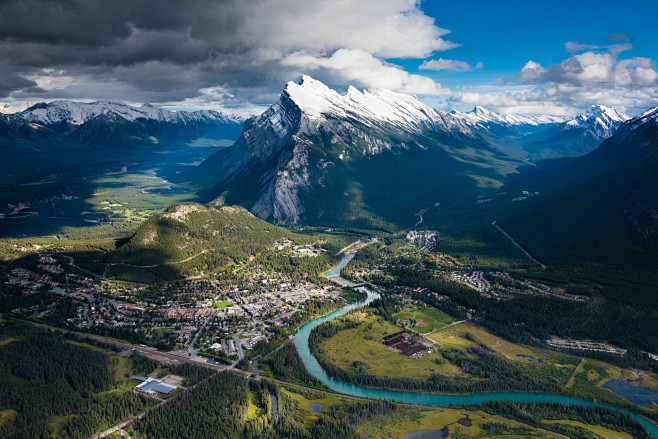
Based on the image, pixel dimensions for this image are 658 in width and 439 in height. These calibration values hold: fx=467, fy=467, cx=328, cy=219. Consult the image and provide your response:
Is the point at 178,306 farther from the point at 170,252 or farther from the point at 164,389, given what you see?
the point at 164,389

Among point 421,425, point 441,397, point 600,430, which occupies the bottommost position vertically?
point 421,425

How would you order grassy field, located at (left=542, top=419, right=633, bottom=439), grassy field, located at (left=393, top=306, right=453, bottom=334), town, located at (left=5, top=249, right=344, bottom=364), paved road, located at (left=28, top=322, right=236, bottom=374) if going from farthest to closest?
grassy field, located at (left=393, top=306, right=453, bottom=334), town, located at (left=5, top=249, right=344, bottom=364), paved road, located at (left=28, top=322, right=236, bottom=374), grassy field, located at (left=542, top=419, right=633, bottom=439)

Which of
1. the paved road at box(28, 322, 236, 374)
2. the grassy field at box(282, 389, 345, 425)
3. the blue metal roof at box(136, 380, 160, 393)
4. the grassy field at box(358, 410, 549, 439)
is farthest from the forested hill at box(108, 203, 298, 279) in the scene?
the grassy field at box(358, 410, 549, 439)

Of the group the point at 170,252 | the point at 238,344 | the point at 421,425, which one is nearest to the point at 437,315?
the point at 421,425

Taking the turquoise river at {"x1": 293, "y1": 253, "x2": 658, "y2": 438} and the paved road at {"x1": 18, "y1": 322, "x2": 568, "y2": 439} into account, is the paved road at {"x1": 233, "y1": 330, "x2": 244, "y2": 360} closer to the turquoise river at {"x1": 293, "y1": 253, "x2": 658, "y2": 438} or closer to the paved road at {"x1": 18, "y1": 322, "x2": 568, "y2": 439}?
the paved road at {"x1": 18, "y1": 322, "x2": 568, "y2": 439}

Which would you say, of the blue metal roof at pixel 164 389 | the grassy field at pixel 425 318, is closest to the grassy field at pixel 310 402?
the blue metal roof at pixel 164 389

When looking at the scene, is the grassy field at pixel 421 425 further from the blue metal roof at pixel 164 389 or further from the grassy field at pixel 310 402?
the blue metal roof at pixel 164 389

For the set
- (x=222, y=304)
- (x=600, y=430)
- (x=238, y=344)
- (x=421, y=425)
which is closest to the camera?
(x=600, y=430)
